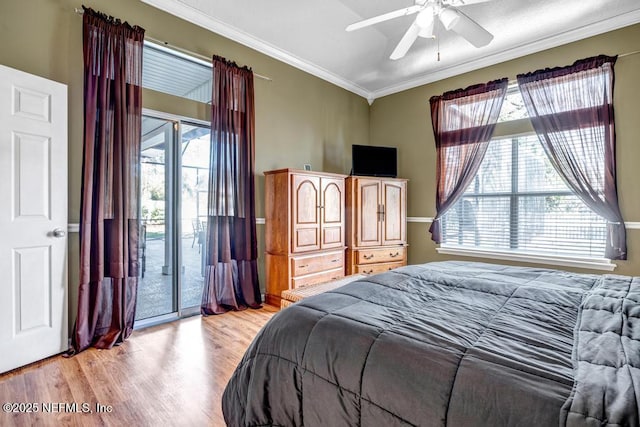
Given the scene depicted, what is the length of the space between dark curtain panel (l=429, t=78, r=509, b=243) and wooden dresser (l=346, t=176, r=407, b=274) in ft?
1.59

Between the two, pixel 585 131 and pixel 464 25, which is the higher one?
pixel 464 25

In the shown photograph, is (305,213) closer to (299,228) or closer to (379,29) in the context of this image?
(299,228)

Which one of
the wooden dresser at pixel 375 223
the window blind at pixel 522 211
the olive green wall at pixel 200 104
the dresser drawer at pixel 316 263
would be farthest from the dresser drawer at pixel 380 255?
the olive green wall at pixel 200 104

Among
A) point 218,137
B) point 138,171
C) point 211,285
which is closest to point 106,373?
point 211,285

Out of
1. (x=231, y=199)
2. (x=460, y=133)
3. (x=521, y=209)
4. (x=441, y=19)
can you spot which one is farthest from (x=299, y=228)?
(x=521, y=209)

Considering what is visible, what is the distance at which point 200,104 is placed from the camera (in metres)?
3.31

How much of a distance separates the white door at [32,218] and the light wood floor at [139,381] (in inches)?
8.9

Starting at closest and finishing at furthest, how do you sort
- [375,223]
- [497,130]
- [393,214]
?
[497,130], [375,223], [393,214]

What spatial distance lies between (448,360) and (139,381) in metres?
1.96

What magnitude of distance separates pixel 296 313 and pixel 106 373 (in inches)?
65.2

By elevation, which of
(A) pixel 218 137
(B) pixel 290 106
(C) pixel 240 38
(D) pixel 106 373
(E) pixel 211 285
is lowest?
(D) pixel 106 373

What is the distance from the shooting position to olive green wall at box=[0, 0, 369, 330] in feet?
7.64

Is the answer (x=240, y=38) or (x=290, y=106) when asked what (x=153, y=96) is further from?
(x=290, y=106)

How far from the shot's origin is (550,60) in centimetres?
356
